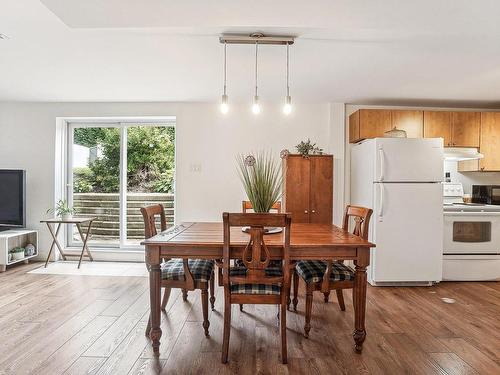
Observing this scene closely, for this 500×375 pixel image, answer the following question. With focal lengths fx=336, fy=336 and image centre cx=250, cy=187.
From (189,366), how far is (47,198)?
Answer: 3738mm

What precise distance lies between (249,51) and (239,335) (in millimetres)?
2254

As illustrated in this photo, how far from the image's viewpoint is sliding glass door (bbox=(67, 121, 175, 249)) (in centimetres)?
488

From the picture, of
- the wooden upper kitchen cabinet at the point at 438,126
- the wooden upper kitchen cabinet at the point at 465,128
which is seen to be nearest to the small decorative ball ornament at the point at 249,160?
the wooden upper kitchen cabinet at the point at 438,126

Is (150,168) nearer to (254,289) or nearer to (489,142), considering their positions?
(254,289)

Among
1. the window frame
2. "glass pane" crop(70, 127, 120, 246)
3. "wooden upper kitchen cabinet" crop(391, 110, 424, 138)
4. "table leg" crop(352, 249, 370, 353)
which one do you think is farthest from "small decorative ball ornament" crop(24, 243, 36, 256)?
"wooden upper kitchen cabinet" crop(391, 110, 424, 138)

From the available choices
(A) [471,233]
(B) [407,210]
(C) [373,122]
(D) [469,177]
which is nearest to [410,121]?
(C) [373,122]

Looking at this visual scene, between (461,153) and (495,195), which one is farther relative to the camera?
(495,195)

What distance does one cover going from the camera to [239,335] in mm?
2518

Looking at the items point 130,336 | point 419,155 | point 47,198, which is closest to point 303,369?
point 130,336

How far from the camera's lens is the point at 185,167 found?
15.0 feet

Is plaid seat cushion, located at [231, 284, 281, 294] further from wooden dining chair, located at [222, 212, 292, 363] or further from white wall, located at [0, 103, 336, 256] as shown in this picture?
white wall, located at [0, 103, 336, 256]

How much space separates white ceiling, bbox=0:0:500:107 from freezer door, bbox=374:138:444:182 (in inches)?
24.8

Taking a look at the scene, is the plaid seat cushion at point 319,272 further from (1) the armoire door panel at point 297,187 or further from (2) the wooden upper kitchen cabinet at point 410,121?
(2) the wooden upper kitchen cabinet at point 410,121

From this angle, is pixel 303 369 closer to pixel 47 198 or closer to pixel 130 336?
pixel 130 336
